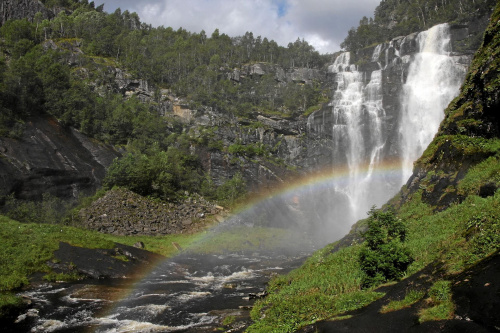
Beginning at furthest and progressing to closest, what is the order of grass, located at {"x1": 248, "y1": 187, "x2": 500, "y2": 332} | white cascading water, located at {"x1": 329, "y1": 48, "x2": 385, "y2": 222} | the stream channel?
1. white cascading water, located at {"x1": 329, "y1": 48, "x2": 385, "y2": 222}
2. the stream channel
3. grass, located at {"x1": 248, "y1": 187, "x2": 500, "y2": 332}

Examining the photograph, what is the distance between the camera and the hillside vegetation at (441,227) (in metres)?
10.6

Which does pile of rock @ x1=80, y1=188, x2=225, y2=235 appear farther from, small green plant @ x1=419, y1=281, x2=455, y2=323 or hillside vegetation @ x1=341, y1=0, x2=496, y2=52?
hillside vegetation @ x1=341, y1=0, x2=496, y2=52

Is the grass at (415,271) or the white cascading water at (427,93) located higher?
the white cascading water at (427,93)

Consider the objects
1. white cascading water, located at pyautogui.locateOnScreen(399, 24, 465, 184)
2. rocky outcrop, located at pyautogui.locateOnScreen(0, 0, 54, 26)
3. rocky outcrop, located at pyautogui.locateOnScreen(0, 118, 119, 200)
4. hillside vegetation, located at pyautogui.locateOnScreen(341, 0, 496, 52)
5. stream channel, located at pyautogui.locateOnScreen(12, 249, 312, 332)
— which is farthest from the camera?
rocky outcrop, located at pyautogui.locateOnScreen(0, 0, 54, 26)

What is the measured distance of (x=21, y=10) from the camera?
4466 inches

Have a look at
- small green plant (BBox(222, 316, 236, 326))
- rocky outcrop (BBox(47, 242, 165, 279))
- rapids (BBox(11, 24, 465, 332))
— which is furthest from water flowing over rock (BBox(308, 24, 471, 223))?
small green plant (BBox(222, 316, 236, 326))

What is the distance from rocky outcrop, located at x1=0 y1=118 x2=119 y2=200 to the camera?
41000 millimetres

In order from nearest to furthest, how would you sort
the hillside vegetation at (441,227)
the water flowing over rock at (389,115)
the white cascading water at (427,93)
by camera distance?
the hillside vegetation at (441,227) < the white cascading water at (427,93) < the water flowing over rock at (389,115)

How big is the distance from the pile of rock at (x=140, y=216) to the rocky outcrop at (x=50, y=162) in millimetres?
4792

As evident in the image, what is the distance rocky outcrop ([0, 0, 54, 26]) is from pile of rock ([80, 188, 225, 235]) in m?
94.6

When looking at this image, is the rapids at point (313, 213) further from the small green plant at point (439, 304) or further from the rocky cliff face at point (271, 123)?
the small green plant at point (439, 304)

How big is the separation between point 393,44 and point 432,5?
34449mm

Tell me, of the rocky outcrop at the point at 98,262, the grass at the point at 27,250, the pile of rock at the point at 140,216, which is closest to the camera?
the grass at the point at 27,250

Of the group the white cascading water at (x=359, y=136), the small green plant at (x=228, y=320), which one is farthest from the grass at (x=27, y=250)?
the white cascading water at (x=359, y=136)
